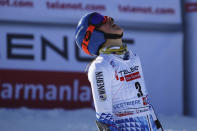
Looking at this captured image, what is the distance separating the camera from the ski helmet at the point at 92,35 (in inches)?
80.5

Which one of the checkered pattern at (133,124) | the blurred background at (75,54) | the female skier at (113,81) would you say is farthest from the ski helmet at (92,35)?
the blurred background at (75,54)

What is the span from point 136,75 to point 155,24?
3814mm

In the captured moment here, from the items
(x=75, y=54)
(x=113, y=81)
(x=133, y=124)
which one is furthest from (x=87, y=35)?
(x=75, y=54)

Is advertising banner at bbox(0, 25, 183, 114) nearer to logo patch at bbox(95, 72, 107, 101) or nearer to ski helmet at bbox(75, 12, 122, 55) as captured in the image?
ski helmet at bbox(75, 12, 122, 55)

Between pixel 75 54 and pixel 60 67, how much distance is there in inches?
13.1

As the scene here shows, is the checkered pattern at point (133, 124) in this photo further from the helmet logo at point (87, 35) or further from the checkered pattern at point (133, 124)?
the helmet logo at point (87, 35)

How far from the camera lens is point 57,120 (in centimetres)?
470

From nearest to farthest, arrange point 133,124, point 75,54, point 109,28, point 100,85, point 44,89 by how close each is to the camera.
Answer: point 100,85, point 133,124, point 109,28, point 44,89, point 75,54

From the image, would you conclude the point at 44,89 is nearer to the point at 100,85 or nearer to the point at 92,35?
the point at 92,35

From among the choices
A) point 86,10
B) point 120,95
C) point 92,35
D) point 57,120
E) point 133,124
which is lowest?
point 57,120

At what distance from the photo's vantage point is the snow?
4.31 m

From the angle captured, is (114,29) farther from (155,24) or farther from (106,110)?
(155,24)

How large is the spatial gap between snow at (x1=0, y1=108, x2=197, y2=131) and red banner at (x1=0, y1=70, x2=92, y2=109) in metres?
0.18

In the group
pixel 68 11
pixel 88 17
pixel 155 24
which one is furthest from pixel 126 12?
pixel 88 17
